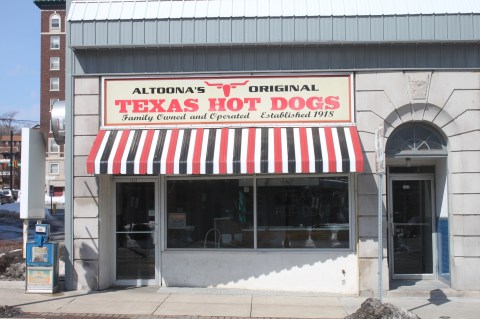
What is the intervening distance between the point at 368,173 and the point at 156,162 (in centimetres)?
409

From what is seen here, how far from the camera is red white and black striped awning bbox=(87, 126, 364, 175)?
32.2 ft

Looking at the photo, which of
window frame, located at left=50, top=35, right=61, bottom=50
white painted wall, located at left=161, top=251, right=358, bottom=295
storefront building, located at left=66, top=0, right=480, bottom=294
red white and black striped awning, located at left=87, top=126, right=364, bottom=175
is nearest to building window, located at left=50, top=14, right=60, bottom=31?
window frame, located at left=50, top=35, right=61, bottom=50

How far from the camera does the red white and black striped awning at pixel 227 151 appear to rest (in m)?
9.82

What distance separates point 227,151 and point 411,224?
14.7ft

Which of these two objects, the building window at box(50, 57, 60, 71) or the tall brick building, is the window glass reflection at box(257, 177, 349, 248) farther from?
the building window at box(50, 57, 60, 71)

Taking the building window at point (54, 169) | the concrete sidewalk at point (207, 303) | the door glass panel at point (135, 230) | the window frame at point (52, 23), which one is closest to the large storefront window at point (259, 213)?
the door glass panel at point (135, 230)

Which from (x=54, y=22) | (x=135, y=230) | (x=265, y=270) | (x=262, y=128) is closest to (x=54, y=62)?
(x=54, y=22)

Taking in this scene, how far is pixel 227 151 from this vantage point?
10.2 m

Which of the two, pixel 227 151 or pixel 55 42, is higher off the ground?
pixel 55 42

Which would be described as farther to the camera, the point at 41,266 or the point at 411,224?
the point at 411,224

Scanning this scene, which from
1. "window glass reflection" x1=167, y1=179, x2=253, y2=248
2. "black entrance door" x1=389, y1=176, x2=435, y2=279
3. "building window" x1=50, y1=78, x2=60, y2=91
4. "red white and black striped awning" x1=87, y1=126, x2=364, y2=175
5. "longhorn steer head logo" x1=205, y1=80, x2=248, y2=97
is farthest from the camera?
"building window" x1=50, y1=78, x2=60, y2=91

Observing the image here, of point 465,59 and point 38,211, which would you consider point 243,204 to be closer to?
point 38,211

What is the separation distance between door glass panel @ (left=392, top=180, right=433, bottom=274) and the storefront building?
37 centimetres

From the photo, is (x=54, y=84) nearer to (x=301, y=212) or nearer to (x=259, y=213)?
(x=259, y=213)
